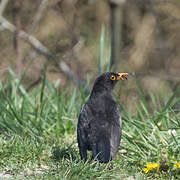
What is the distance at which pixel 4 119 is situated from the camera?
413cm

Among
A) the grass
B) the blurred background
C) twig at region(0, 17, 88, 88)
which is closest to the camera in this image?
the grass

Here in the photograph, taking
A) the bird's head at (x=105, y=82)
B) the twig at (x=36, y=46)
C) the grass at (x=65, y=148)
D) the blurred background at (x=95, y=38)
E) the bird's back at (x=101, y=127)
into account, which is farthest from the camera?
the blurred background at (x=95, y=38)

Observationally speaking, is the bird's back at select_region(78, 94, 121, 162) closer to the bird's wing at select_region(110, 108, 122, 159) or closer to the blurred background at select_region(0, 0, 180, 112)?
the bird's wing at select_region(110, 108, 122, 159)

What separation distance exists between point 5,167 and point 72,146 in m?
0.97

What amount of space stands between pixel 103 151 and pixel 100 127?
0.84ft

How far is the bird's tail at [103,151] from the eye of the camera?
315 centimetres

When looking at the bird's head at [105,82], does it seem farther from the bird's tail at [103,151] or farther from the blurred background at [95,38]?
the blurred background at [95,38]

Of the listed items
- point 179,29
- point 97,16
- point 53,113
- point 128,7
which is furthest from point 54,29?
point 53,113

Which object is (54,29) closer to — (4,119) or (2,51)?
(2,51)

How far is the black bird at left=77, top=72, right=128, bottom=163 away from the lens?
324 cm

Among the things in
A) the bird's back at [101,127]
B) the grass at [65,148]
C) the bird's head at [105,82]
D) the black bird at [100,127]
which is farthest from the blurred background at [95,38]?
the bird's back at [101,127]

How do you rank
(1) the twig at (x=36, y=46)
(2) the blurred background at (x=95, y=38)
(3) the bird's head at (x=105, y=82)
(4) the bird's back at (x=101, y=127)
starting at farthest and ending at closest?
(2) the blurred background at (x=95, y=38), (1) the twig at (x=36, y=46), (3) the bird's head at (x=105, y=82), (4) the bird's back at (x=101, y=127)

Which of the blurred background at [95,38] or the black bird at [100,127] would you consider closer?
the black bird at [100,127]

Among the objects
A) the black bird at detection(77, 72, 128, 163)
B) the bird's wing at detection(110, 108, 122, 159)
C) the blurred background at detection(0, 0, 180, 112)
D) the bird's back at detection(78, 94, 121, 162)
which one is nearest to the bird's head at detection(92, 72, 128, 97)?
the black bird at detection(77, 72, 128, 163)
